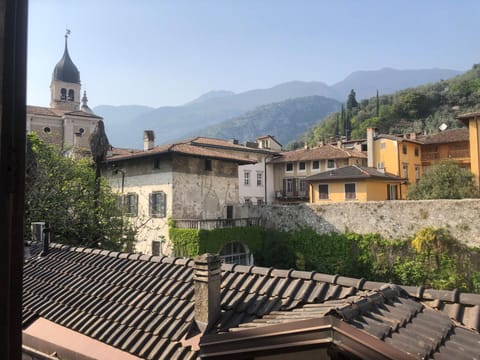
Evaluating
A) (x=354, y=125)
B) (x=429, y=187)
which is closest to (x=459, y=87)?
(x=354, y=125)

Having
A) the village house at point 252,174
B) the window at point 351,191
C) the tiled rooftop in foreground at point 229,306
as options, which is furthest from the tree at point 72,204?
the village house at point 252,174

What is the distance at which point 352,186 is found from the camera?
27688 mm

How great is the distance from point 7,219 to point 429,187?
97.4ft

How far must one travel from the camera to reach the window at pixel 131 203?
2478 cm

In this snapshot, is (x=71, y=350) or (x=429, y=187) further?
(x=429, y=187)

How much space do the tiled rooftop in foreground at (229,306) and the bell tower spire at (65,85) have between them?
57.4 m

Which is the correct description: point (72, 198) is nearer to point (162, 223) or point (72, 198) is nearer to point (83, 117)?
point (162, 223)

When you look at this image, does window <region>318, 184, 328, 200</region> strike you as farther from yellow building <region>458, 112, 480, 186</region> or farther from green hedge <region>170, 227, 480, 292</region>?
yellow building <region>458, 112, 480, 186</region>

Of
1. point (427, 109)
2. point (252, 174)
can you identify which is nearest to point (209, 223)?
point (252, 174)

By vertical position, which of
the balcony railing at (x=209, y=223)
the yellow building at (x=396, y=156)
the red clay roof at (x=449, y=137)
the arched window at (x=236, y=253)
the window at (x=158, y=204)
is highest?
the red clay roof at (x=449, y=137)

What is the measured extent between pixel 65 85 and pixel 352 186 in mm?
51561

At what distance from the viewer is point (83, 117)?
4834 centimetres

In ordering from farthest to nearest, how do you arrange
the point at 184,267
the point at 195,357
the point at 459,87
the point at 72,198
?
the point at 459,87
the point at 72,198
the point at 184,267
the point at 195,357

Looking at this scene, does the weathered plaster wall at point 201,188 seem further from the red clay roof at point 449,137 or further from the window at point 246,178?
the red clay roof at point 449,137
